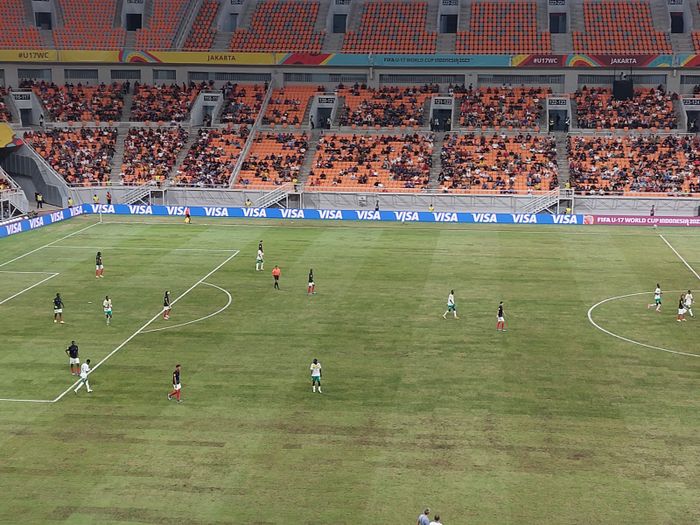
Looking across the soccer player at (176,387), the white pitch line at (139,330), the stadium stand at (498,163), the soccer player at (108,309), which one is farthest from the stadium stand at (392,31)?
the soccer player at (176,387)

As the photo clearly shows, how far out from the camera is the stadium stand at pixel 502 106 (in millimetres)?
93875

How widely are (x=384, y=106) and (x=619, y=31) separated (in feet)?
88.5

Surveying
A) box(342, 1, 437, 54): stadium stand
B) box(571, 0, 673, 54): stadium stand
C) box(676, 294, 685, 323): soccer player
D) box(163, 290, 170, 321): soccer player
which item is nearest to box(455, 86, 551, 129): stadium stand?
box(342, 1, 437, 54): stadium stand

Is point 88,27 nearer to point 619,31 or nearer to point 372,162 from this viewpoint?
point 372,162

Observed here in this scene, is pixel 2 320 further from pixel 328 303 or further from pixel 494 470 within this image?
pixel 494 470

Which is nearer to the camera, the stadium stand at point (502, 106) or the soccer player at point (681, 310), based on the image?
the soccer player at point (681, 310)

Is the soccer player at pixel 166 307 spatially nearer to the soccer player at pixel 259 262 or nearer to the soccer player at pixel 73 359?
the soccer player at pixel 73 359

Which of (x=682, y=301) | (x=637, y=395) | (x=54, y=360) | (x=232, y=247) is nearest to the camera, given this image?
(x=637, y=395)

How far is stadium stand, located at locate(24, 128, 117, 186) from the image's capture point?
8919 centimetres

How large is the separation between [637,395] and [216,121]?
231 feet

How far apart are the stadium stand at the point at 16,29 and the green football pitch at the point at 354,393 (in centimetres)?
4701

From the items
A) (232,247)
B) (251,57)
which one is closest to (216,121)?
(251,57)

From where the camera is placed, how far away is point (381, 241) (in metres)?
70.2

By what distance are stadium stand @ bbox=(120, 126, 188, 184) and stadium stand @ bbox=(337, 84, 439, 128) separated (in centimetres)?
1740
